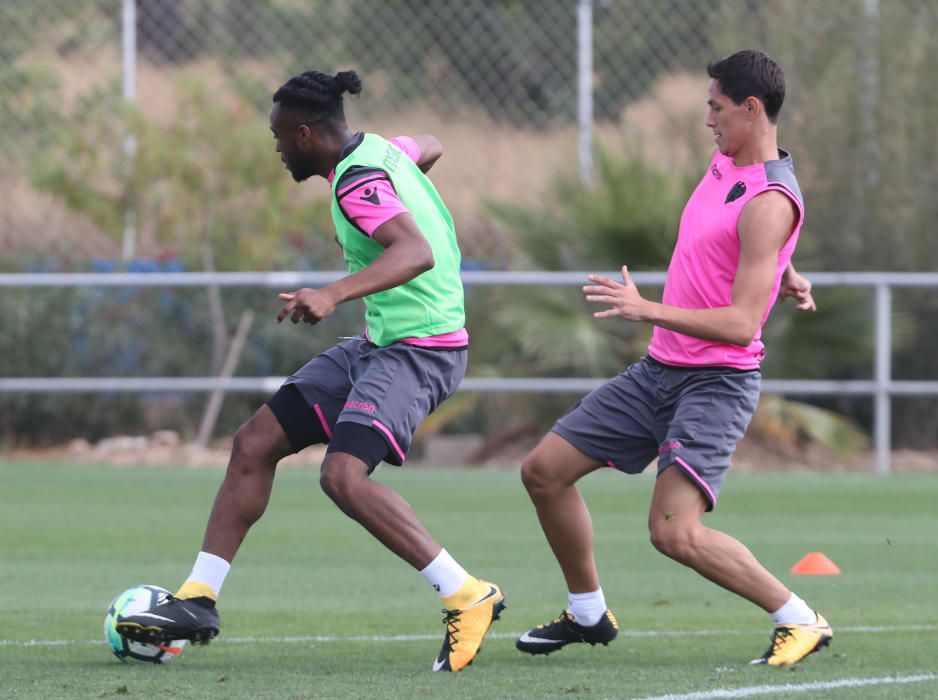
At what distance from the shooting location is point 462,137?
19422 millimetres

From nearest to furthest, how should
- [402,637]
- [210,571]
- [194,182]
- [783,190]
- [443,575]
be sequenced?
[783,190] < [443,575] < [210,571] < [402,637] < [194,182]

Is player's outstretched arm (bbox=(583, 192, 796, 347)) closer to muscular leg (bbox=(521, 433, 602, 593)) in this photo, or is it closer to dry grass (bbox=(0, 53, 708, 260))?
muscular leg (bbox=(521, 433, 602, 593))

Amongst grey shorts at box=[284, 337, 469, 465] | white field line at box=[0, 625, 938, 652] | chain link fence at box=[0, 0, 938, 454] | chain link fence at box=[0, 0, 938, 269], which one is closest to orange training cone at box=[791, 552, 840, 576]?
white field line at box=[0, 625, 938, 652]

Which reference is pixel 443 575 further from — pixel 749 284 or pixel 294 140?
pixel 294 140

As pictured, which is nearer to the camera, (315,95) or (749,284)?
(749,284)

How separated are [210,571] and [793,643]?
1966 mm

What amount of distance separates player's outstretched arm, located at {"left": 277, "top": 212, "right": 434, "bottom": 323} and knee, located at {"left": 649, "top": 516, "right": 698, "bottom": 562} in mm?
1140

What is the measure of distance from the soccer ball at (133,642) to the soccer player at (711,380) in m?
1.24

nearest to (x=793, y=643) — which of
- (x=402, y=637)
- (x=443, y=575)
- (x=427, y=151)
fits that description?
(x=443, y=575)

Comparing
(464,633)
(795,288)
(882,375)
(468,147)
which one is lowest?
(882,375)

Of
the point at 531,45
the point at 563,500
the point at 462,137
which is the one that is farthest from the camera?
the point at 462,137

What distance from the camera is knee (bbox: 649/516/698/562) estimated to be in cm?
593

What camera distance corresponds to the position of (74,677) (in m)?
5.76

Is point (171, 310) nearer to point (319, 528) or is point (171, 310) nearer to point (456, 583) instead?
point (319, 528)
